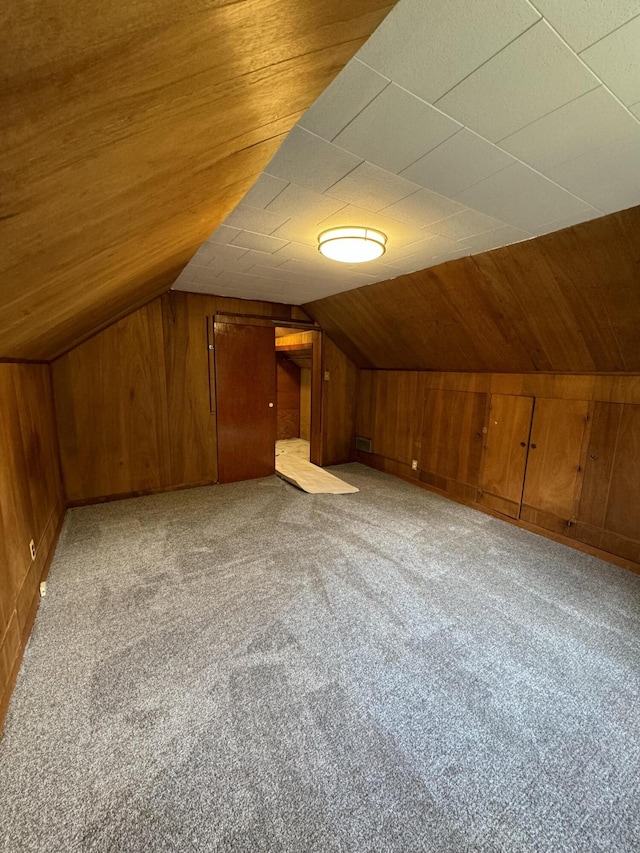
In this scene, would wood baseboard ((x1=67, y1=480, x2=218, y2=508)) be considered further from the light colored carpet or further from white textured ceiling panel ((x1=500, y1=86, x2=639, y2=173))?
white textured ceiling panel ((x1=500, y1=86, x2=639, y2=173))

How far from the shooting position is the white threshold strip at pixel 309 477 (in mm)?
4129

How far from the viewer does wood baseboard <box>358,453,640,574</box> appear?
2693 mm

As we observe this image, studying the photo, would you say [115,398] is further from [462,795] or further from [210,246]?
[462,795]

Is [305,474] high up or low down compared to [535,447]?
down

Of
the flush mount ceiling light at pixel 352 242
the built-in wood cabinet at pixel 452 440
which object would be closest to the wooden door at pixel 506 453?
the built-in wood cabinet at pixel 452 440

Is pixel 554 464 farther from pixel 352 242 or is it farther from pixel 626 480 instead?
pixel 352 242

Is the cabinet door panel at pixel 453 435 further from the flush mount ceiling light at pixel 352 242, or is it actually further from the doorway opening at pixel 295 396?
the flush mount ceiling light at pixel 352 242

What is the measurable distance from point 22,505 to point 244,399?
260cm

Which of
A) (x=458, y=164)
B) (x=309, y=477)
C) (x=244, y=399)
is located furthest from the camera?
(x=309, y=477)

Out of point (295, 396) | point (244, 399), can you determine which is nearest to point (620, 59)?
point (244, 399)

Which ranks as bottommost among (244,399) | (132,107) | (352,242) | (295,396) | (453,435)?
(453,435)

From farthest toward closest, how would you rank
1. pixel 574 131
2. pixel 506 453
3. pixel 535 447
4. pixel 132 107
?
pixel 506 453 → pixel 535 447 → pixel 574 131 → pixel 132 107

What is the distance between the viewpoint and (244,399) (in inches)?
173

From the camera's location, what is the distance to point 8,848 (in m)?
1.05
